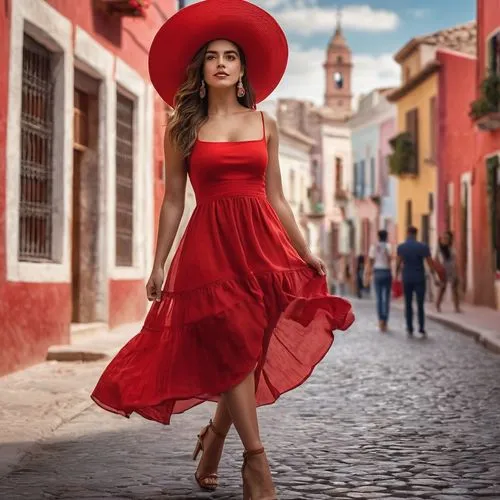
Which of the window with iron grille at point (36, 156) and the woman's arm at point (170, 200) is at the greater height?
the window with iron grille at point (36, 156)

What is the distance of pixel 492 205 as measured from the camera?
25188 millimetres

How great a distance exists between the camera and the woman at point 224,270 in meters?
4.98

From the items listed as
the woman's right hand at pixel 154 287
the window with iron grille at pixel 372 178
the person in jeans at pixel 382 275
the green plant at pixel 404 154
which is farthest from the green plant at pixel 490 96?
the window with iron grille at pixel 372 178

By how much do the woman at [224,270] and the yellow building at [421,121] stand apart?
29295 millimetres

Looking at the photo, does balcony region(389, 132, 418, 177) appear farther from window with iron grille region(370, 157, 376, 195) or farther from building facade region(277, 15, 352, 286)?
building facade region(277, 15, 352, 286)

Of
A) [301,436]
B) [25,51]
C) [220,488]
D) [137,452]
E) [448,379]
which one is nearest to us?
[220,488]

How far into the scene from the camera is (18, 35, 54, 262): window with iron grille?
463 inches

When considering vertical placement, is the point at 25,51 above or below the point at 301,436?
above

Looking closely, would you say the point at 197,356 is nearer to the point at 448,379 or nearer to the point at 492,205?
the point at 448,379

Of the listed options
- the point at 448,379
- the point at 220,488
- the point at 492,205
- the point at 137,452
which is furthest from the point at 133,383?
the point at 492,205

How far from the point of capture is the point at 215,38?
208 inches

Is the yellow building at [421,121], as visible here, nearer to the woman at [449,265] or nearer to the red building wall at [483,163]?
the red building wall at [483,163]

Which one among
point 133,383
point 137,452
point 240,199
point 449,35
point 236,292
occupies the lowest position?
point 137,452

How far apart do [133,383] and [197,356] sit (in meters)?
0.29
